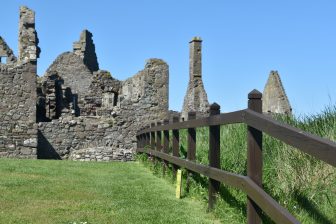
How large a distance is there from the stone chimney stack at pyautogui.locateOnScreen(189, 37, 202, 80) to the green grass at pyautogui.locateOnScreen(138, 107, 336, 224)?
25.0 m

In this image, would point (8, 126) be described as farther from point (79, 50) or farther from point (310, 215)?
point (79, 50)

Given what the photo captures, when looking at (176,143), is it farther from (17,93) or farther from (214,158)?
(17,93)

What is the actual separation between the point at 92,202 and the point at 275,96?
2675 centimetres

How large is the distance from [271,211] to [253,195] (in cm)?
58

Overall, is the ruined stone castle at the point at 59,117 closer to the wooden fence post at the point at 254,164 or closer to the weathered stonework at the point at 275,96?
the weathered stonework at the point at 275,96

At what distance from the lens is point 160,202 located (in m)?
7.52

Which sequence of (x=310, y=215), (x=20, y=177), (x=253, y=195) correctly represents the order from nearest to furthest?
1. (x=253, y=195)
2. (x=310, y=215)
3. (x=20, y=177)

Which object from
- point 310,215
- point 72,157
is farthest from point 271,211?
point 72,157

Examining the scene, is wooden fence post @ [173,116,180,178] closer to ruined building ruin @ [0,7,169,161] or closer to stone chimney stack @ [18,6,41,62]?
ruined building ruin @ [0,7,169,161]

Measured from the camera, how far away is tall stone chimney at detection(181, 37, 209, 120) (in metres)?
32.2

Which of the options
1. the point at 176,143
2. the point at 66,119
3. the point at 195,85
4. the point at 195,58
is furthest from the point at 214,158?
the point at 195,58

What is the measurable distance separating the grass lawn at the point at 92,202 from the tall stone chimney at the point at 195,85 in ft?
71.2

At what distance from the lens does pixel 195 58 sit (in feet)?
110

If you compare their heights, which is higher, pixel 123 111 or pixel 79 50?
pixel 79 50
